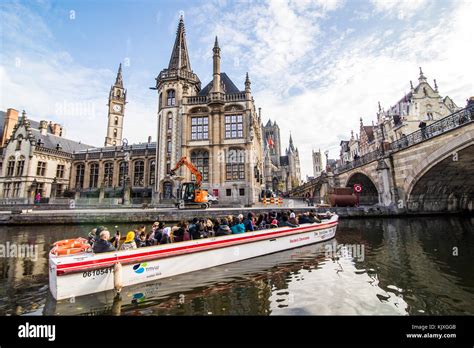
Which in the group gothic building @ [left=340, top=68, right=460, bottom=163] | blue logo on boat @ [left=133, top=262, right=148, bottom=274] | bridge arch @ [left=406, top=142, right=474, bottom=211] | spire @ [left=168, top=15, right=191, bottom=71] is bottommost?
blue logo on boat @ [left=133, top=262, right=148, bottom=274]

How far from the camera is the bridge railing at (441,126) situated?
13906 mm

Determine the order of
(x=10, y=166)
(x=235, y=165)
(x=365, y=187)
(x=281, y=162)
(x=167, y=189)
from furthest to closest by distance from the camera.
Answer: (x=281, y=162), (x=10, y=166), (x=365, y=187), (x=167, y=189), (x=235, y=165)

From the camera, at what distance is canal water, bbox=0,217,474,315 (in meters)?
4.44

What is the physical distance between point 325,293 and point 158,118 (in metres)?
34.5

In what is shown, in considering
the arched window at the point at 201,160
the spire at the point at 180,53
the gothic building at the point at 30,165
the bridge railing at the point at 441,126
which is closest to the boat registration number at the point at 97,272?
the bridge railing at the point at 441,126

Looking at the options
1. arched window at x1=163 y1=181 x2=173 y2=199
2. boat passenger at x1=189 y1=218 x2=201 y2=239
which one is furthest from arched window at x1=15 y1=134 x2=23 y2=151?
boat passenger at x1=189 y1=218 x2=201 y2=239

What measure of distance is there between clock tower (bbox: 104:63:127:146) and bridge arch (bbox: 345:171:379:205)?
5718 centimetres

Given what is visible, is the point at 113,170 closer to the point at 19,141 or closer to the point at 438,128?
the point at 19,141

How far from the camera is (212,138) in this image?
30.9 meters

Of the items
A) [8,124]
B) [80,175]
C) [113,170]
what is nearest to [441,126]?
[113,170]

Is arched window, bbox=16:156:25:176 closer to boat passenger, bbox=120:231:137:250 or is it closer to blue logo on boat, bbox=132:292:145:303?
boat passenger, bbox=120:231:137:250

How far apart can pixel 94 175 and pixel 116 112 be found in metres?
25.7
